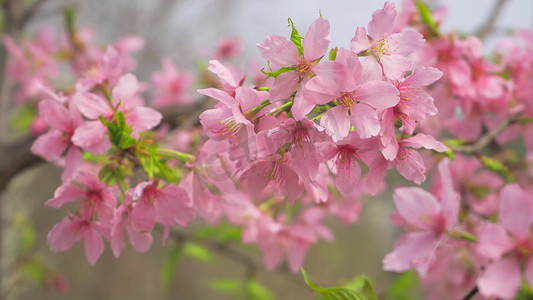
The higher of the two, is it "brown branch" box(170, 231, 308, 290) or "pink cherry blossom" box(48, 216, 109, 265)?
"pink cherry blossom" box(48, 216, 109, 265)

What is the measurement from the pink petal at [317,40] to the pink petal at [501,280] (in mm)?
222

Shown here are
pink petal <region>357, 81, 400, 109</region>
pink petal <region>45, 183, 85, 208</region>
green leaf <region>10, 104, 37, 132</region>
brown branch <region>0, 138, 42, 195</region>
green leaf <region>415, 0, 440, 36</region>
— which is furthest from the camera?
green leaf <region>10, 104, 37, 132</region>

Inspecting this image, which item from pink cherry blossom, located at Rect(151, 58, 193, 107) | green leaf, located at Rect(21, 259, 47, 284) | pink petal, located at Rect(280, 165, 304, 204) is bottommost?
green leaf, located at Rect(21, 259, 47, 284)

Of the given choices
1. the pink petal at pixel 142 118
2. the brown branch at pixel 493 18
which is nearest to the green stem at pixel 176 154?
the pink petal at pixel 142 118

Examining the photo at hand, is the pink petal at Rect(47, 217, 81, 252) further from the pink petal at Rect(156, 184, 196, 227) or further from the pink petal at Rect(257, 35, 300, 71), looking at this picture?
the pink petal at Rect(257, 35, 300, 71)

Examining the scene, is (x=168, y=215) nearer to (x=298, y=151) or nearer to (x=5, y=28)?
(x=298, y=151)

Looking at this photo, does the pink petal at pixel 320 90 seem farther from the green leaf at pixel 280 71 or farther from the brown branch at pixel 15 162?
the brown branch at pixel 15 162

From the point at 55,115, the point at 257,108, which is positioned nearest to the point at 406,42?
the point at 257,108

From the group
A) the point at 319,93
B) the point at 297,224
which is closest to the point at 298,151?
the point at 319,93

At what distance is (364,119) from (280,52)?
0.08 metres

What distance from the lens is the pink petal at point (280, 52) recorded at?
313 millimetres

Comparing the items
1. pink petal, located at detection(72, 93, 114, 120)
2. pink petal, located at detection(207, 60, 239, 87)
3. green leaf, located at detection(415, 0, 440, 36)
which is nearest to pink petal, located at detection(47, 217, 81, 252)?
pink petal, located at detection(72, 93, 114, 120)

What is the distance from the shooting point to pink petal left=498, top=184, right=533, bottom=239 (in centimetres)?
34

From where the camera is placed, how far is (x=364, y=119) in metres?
0.31
